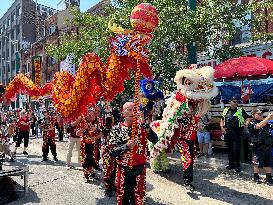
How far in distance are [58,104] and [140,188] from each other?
2.83m

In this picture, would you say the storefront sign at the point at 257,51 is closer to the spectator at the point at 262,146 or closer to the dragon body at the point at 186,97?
the dragon body at the point at 186,97

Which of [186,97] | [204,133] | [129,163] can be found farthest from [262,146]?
[129,163]

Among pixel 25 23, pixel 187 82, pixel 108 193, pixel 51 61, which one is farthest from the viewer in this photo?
pixel 25 23

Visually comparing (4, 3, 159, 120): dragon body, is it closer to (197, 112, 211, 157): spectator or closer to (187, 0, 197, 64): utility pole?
(197, 112, 211, 157): spectator

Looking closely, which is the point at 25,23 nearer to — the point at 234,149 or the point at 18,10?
the point at 18,10

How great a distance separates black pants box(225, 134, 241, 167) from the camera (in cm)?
822

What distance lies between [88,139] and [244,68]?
558cm

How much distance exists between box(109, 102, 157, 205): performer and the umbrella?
653cm

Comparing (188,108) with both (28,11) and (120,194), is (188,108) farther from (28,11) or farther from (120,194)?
(28,11)

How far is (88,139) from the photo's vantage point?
7.50 meters

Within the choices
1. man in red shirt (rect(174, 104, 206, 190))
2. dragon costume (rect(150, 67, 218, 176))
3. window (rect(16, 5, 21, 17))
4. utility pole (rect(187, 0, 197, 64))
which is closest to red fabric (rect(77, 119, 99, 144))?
dragon costume (rect(150, 67, 218, 176))

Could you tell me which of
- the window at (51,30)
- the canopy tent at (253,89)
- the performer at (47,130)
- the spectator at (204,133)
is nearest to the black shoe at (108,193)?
the spectator at (204,133)

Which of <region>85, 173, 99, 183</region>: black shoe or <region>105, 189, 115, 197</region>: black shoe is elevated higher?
<region>85, 173, 99, 183</region>: black shoe

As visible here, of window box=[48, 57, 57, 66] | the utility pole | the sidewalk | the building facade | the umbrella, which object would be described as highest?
the building facade
